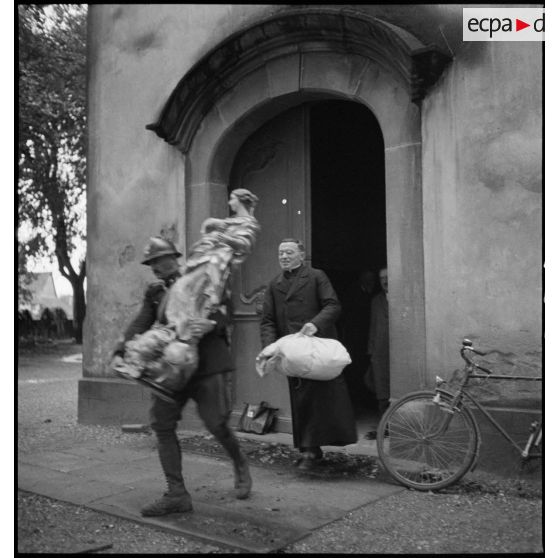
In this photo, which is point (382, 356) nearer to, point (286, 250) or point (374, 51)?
point (286, 250)

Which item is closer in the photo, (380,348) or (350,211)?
(380,348)

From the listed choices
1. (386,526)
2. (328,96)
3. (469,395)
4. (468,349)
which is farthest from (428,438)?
(328,96)

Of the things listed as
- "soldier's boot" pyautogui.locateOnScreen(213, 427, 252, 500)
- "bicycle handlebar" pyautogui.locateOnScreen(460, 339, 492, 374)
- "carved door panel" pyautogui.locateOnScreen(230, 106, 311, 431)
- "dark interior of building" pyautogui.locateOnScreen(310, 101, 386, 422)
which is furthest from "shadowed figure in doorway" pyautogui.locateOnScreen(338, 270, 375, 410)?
"soldier's boot" pyautogui.locateOnScreen(213, 427, 252, 500)

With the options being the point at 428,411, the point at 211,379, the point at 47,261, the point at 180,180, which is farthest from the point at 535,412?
the point at 47,261

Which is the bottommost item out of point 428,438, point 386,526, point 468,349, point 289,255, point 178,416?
point 386,526

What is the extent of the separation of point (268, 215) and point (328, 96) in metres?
1.37

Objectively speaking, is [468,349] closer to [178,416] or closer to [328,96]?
[178,416]

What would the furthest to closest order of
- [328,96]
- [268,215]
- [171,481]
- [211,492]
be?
1. [268,215]
2. [328,96]
3. [211,492]
4. [171,481]

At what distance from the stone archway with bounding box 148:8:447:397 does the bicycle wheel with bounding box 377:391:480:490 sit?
0.60 metres

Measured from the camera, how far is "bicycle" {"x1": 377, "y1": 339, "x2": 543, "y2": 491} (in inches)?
191

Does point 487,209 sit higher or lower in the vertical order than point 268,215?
lower

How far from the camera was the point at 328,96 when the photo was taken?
264 inches

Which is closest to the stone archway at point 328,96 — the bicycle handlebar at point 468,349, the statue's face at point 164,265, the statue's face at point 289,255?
the bicycle handlebar at point 468,349

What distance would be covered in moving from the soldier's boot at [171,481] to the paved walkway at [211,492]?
Result: 2.4 inches
